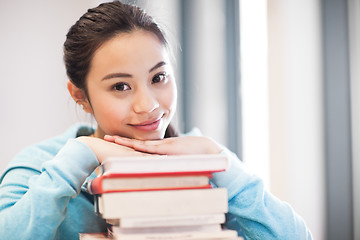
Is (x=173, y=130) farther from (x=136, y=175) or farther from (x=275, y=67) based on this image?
(x=136, y=175)

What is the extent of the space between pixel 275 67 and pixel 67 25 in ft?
2.94

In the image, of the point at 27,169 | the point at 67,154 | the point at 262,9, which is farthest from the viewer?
the point at 262,9

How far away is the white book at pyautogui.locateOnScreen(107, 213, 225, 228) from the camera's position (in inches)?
30.8

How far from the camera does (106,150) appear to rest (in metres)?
1.01

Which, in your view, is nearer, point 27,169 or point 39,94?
point 27,169

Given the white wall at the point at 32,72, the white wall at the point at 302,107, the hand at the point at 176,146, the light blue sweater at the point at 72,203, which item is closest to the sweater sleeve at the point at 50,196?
the light blue sweater at the point at 72,203

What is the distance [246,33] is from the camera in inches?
74.2

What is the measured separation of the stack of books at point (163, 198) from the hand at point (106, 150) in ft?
0.57

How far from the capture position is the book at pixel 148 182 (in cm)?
80

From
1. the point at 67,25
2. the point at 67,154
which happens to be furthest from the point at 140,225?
the point at 67,25

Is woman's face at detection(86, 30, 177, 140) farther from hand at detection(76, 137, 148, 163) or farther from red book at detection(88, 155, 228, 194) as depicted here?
red book at detection(88, 155, 228, 194)

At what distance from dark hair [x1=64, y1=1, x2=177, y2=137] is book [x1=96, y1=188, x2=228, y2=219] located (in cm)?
52

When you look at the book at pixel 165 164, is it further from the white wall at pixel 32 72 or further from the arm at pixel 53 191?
the white wall at pixel 32 72

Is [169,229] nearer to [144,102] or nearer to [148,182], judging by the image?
[148,182]
